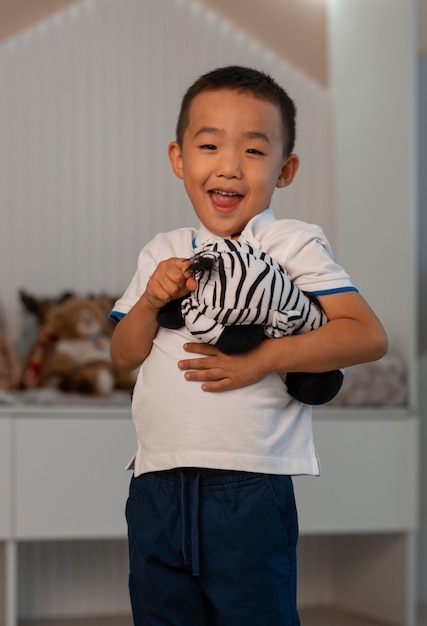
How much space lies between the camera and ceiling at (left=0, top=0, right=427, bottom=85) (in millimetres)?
2822

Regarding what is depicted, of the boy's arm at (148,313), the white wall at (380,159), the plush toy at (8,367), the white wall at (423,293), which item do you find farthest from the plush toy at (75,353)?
the boy's arm at (148,313)

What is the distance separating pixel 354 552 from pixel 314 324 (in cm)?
181

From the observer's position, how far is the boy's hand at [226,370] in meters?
1.12

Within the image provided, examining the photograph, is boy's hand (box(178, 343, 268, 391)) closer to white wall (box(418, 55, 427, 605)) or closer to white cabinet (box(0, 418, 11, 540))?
white cabinet (box(0, 418, 11, 540))

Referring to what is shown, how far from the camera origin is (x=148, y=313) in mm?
1154

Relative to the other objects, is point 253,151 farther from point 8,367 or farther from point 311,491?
point 8,367

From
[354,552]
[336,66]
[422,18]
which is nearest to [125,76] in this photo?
[336,66]

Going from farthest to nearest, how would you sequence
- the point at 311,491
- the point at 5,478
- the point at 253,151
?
the point at 311,491 < the point at 5,478 < the point at 253,151

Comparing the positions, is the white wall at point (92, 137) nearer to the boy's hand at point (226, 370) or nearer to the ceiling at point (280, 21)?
the ceiling at point (280, 21)

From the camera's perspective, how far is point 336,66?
9.96ft

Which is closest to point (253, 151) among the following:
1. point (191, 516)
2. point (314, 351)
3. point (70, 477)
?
point (314, 351)

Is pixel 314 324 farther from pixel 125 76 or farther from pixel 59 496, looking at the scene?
pixel 125 76

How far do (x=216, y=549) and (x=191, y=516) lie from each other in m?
0.05

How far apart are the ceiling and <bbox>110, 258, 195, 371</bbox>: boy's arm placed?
181cm
